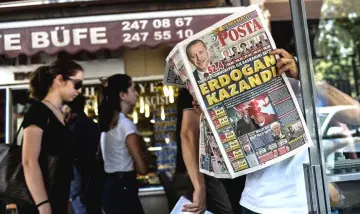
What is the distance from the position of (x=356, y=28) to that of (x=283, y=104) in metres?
5.72

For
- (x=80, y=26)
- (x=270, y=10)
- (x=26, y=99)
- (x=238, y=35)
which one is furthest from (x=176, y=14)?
(x=26, y=99)

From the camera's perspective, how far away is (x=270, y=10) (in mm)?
4938

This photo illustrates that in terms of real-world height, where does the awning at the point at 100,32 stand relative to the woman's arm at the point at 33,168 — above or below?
above

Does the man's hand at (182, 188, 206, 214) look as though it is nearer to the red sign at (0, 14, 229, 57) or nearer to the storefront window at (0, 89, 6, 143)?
the red sign at (0, 14, 229, 57)

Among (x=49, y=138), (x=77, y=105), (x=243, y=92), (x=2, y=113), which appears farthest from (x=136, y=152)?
(x=2, y=113)

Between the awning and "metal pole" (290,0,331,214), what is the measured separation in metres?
1.92

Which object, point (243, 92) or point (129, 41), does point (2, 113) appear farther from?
point (243, 92)

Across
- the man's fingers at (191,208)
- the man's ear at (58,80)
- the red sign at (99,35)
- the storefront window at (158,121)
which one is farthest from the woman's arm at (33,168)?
the storefront window at (158,121)

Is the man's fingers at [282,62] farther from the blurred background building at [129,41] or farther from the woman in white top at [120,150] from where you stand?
the blurred background building at [129,41]

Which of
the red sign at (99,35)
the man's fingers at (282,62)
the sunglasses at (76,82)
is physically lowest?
the man's fingers at (282,62)

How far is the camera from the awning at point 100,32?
3.75 meters

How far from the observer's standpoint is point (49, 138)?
2521 millimetres

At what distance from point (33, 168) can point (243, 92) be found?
1.29m

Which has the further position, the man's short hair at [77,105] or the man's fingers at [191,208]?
the man's short hair at [77,105]
